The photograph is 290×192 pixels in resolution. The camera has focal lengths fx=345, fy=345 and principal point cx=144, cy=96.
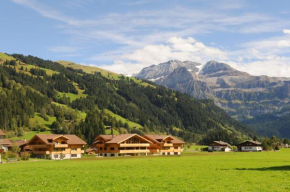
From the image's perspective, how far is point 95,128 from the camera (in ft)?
652

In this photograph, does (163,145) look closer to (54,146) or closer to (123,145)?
(123,145)

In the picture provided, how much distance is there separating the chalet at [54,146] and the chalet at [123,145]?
31.1 ft

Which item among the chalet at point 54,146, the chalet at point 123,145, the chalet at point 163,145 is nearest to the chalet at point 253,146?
the chalet at point 163,145

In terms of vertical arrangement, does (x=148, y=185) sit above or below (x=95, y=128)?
below

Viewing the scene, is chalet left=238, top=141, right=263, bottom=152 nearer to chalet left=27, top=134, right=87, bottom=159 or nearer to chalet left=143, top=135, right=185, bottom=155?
chalet left=143, top=135, right=185, bottom=155

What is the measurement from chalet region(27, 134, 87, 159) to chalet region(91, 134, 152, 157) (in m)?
9.47

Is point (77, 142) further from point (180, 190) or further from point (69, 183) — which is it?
point (180, 190)

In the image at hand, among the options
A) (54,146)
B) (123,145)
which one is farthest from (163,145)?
(54,146)

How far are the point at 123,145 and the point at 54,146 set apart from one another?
87.1ft

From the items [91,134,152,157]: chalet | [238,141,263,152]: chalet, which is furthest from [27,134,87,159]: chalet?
[238,141,263,152]: chalet

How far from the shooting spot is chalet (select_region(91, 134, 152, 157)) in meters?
136

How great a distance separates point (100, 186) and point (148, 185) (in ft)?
15.4

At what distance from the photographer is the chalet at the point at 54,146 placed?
132000 millimetres

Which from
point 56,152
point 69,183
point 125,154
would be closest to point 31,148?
point 56,152
